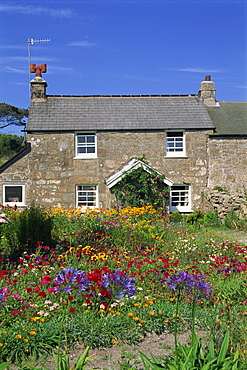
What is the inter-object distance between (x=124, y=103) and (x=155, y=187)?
5335 millimetres

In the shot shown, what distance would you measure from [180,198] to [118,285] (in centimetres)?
1332

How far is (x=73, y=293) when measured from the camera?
4922 mm

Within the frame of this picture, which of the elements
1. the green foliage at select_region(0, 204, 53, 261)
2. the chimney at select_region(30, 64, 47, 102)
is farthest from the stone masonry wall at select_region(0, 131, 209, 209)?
the green foliage at select_region(0, 204, 53, 261)

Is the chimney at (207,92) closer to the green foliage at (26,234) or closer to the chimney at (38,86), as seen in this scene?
the chimney at (38,86)

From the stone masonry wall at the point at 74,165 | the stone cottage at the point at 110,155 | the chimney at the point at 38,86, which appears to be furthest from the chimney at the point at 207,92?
the chimney at the point at 38,86

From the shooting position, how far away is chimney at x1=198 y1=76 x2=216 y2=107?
19.2 m

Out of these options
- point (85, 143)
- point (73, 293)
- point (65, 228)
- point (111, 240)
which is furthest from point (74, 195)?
point (73, 293)

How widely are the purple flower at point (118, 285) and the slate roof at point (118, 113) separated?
13.3 m

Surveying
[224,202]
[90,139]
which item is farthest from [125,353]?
[90,139]

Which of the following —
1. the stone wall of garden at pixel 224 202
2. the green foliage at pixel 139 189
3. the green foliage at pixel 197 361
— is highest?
the green foliage at pixel 139 189

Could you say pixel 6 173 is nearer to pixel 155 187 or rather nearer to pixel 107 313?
pixel 155 187

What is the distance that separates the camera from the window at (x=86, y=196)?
17.2 meters

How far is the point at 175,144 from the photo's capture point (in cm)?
1775

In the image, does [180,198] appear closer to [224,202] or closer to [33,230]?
[224,202]
